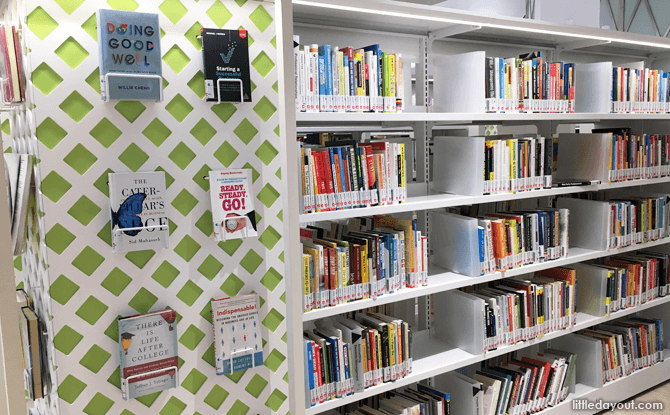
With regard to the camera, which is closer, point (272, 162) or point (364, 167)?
point (272, 162)

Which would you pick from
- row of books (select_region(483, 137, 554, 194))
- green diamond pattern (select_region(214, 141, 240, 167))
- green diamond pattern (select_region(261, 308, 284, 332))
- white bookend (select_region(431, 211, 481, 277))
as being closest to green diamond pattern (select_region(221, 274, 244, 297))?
green diamond pattern (select_region(261, 308, 284, 332))

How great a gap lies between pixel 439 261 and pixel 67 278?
185cm

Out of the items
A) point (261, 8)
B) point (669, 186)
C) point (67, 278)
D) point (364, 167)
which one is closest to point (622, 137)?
point (669, 186)

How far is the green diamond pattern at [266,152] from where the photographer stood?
5.97 ft

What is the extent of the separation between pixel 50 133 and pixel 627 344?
344cm

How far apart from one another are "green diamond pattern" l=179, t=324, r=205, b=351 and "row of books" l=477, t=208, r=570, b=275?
1430mm

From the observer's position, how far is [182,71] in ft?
5.47

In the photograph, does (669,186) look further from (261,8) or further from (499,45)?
(261,8)

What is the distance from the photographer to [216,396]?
1.80m

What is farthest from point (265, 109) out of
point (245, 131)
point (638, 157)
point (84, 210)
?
point (638, 157)

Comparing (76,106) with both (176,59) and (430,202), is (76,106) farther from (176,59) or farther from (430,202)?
(430,202)

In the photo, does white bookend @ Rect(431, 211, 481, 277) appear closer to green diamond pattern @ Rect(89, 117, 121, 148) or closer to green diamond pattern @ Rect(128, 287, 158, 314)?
green diamond pattern @ Rect(128, 287, 158, 314)

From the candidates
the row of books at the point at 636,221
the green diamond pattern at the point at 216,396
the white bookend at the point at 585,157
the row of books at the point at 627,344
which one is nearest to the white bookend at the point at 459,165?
the white bookend at the point at 585,157

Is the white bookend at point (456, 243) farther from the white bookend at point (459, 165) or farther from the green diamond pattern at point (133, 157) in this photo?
the green diamond pattern at point (133, 157)
